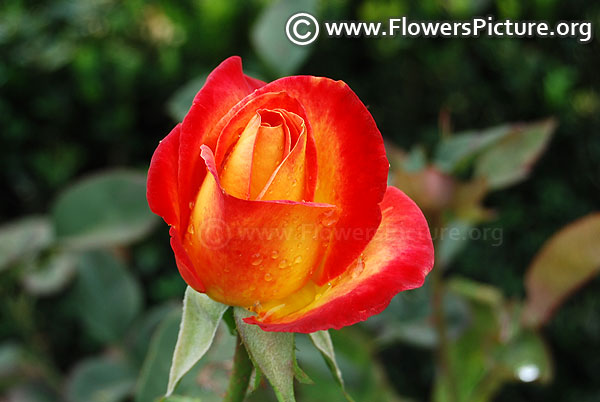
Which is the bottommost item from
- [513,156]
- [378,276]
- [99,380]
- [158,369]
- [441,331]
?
[99,380]

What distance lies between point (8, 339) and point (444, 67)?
1.35 m

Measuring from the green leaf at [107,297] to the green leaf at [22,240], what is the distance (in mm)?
99

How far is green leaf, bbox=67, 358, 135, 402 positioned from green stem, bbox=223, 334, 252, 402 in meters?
0.57

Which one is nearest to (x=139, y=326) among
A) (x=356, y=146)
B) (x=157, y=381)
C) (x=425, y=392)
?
(x=157, y=381)

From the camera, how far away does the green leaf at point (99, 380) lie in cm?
99

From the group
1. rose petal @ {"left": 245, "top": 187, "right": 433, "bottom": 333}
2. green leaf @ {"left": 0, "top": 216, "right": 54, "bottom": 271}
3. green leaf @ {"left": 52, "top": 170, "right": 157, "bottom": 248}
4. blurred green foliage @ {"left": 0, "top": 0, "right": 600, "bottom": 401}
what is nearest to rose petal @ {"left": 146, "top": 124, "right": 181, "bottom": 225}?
rose petal @ {"left": 245, "top": 187, "right": 433, "bottom": 333}

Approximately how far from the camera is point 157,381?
685 millimetres

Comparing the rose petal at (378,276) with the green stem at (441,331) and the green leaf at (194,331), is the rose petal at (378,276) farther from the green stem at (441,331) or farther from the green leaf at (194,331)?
the green stem at (441,331)

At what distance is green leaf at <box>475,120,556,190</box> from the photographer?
2.82 ft

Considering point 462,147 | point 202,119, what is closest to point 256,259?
point 202,119

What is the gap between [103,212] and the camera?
1021 millimetres

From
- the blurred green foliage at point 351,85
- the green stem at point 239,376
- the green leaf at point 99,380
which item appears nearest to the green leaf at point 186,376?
the green stem at point 239,376

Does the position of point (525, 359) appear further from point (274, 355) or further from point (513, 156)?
point (274, 355)

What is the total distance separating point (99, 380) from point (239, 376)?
0.65m
